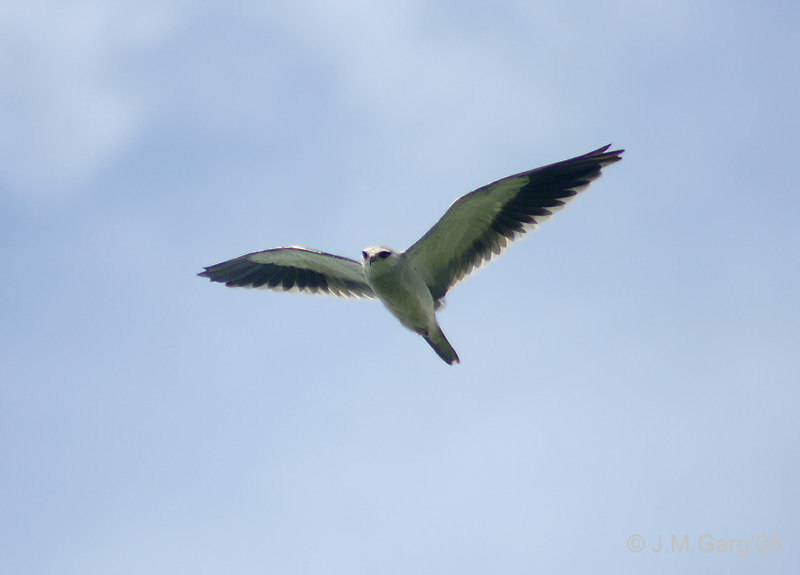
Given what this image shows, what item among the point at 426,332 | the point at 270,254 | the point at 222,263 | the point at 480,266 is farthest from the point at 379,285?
the point at 222,263

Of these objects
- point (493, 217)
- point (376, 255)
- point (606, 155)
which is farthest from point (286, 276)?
point (606, 155)

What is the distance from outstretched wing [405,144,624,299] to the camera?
9.82m

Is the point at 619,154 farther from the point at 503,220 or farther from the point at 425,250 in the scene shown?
the point at 425,250

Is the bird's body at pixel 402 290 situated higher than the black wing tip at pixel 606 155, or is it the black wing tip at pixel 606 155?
the black wing tip at pixel 606 155

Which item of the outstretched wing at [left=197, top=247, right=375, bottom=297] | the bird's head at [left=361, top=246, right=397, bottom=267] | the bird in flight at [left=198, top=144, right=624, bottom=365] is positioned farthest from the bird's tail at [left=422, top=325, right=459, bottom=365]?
the outstretched wing at [left=197, top=247, right=375, bottom=297]

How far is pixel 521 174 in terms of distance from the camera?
984 centimetres

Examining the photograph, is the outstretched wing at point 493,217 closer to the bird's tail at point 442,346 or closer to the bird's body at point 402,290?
the bird's body at point 402,290

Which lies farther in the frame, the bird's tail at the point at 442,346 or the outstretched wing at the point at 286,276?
the outstretched wing at the point at 286,276

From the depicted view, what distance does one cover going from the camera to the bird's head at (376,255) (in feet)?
31.6

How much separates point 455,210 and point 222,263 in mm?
4245

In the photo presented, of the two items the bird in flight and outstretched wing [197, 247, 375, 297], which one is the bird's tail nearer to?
the bird in flight

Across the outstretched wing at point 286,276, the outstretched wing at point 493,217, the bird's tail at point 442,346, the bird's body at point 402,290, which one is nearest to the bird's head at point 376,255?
the bird's body at point 402,290

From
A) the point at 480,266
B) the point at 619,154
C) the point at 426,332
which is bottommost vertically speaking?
the point at 426,332

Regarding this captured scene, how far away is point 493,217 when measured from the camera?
408 inches
